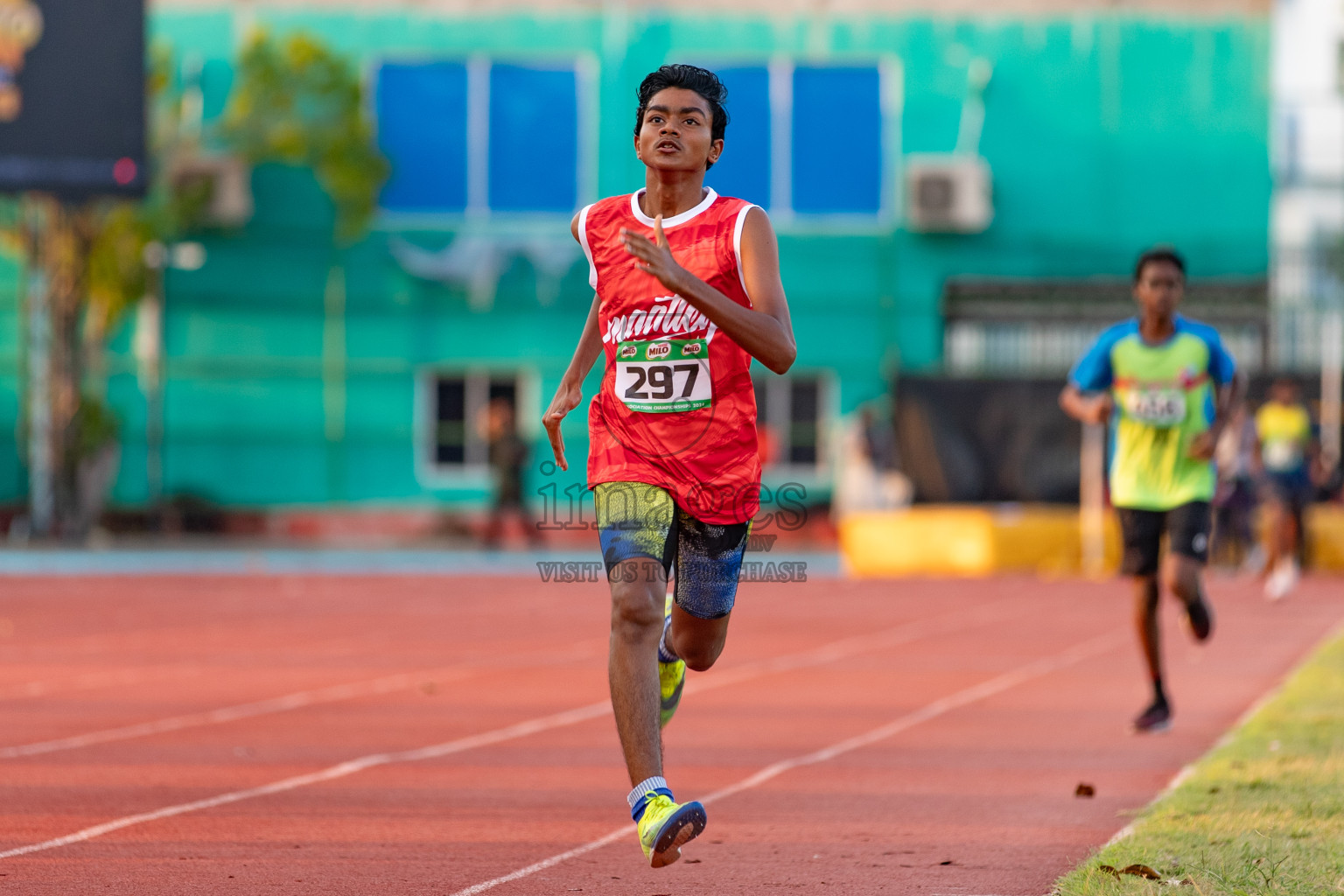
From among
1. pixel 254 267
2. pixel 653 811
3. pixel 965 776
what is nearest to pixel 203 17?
pixel 254 267

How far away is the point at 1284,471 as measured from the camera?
719 inches

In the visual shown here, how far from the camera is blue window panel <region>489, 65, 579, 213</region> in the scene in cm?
2839

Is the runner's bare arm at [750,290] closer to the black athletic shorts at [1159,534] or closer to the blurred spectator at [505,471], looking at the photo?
the black athletic shorts at [1159,534]

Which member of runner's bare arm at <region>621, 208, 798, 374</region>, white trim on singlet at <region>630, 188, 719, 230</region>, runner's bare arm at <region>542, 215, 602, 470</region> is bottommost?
Result: runner's bare arm at <region>542, 215, 602, 470</region>

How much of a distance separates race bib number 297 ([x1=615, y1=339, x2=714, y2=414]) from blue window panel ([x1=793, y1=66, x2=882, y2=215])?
2368 centimetres

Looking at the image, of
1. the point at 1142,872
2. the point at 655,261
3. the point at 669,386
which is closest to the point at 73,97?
the point at 669,386

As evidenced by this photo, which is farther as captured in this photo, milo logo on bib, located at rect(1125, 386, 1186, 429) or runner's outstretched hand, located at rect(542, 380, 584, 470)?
milo logo on bib, located at rect(1125, 386, 1186, 429)

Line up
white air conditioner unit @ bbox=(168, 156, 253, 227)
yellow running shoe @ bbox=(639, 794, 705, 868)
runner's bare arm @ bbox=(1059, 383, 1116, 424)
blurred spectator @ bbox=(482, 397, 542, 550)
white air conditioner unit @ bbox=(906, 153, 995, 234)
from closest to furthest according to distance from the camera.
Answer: yellow running shoe @ bbox=(639, 794, 705, 868), runner's bare arm @ bbox=(1059, 383, 1116, 424), blurred spectator @ bbox=(482, 397, 542, 550), white air conditioner unit @ bbox=(168, 156, 253, 227), white air conditioner unit @ bbox=(906, 153, 995, 234)

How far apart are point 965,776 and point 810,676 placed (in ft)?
12.3

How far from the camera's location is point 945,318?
1136 inches

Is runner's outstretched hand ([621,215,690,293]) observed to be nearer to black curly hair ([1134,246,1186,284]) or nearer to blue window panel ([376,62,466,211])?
black curly hair ([1134,246,1186,284])

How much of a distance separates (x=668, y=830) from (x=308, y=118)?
79.2 feet

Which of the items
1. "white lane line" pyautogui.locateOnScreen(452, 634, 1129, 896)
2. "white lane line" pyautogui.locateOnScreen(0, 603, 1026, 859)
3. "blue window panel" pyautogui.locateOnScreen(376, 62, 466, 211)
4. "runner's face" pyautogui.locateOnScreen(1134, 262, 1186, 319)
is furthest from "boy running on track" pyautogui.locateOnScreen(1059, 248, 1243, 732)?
"blue window panel" pyautogui.locateOnScreen(376, 62, 466, 211)

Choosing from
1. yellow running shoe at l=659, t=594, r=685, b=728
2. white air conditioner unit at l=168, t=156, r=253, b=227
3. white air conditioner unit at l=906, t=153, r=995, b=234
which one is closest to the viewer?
yellow running shoe at l=659, t=594, r=685, b=728
